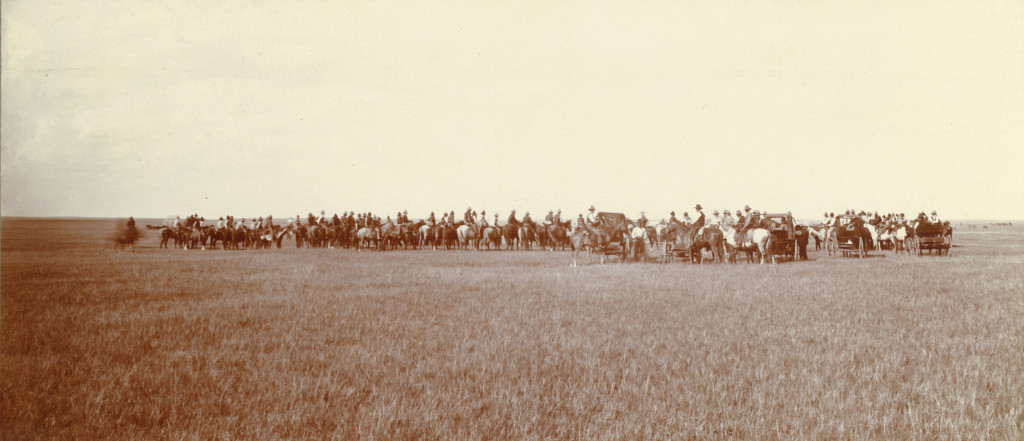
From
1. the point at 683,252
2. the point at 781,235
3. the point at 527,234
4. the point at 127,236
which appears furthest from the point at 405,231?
the point at 781,235

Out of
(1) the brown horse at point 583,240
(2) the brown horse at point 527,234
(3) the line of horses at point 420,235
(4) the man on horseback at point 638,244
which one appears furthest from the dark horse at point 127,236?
(4) the man on horseback at point 638,244

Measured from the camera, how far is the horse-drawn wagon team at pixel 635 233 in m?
21.4

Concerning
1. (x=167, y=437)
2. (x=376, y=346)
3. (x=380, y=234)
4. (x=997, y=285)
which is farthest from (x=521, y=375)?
(x=380, y=234)

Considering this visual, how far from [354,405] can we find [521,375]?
1.89m

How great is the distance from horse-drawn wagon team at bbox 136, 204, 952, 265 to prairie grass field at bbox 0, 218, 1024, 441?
8.35 meters

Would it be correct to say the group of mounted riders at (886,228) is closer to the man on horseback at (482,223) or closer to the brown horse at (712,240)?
the brown horse at (712,240)

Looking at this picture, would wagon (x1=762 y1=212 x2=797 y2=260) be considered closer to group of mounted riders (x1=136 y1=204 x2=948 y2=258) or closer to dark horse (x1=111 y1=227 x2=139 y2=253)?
group of mounted riders (x1=136 y1=204 x2=948 y2=258)

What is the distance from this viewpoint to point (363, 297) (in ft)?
39.8

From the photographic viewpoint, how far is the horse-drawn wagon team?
70.2ft

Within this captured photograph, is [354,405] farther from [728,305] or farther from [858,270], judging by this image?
[858,270]

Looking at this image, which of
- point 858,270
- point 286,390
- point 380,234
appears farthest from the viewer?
point 380,234

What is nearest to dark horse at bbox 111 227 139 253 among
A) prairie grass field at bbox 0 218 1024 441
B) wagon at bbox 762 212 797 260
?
prairie grass field at bbox 0 218 1024 441

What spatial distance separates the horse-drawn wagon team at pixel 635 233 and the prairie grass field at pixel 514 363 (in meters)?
8.35

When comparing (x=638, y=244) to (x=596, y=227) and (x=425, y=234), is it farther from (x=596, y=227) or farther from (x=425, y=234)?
(x=425, y=234)
